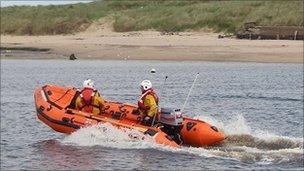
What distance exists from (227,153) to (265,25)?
3117 centimetres

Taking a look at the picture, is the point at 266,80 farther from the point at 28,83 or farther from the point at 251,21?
the point at 251,21

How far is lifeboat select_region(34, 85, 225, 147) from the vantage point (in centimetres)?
1644

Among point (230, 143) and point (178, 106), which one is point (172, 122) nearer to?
point (230, 143)

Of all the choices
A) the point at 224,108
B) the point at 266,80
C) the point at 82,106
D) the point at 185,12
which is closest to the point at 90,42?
the point at 185,12

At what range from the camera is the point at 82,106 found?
17875mm

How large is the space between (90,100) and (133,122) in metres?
1.12

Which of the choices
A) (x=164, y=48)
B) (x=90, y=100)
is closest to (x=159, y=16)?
(x=164, y=48)

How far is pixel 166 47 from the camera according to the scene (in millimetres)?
41156

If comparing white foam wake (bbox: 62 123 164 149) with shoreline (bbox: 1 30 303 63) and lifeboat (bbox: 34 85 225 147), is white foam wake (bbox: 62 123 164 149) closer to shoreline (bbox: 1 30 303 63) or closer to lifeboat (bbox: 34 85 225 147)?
lifeboat (bbox: 34 85 225 147)

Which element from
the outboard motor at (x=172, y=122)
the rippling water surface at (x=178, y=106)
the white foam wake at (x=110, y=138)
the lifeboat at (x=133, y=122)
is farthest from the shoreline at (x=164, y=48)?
the white foam wake at (x=110, y=138)

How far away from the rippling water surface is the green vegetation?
33.6ft

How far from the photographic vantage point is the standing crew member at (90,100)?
17.6 meters

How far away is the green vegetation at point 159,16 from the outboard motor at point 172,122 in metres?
29.0

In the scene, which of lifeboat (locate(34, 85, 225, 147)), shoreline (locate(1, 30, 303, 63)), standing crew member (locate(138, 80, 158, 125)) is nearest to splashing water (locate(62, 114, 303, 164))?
lifeboat (locate(34, 85, 225, 147))
